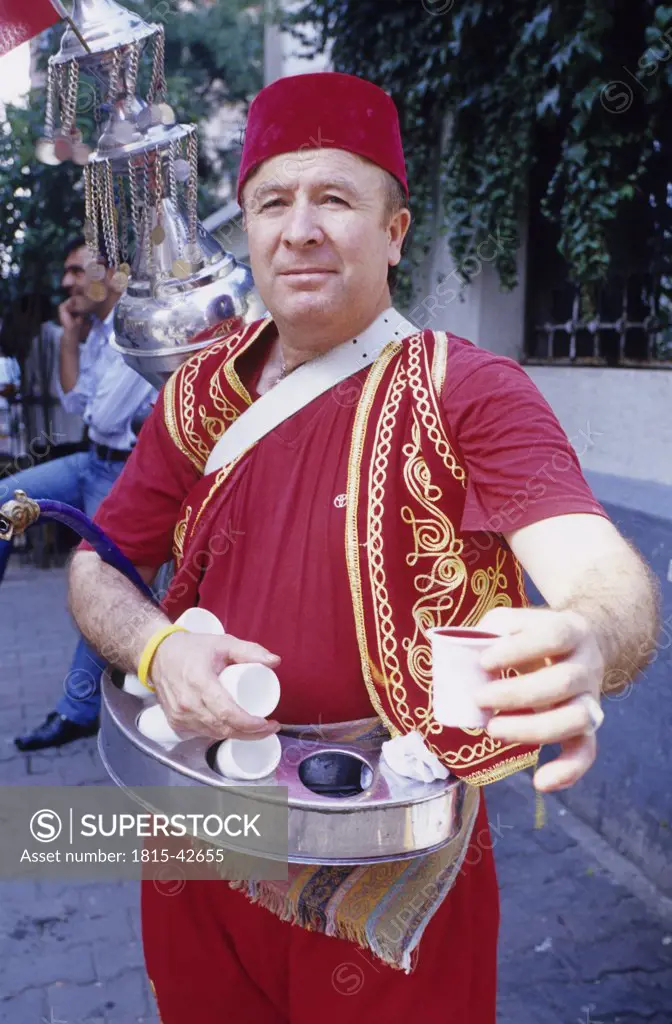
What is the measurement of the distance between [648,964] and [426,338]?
2583 millimetres

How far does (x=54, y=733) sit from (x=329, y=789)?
3761 millimetres

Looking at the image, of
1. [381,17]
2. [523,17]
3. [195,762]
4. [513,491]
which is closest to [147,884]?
[195,762]

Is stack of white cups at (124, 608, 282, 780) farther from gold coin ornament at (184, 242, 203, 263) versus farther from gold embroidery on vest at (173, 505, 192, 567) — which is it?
gold coin ornament at (184, 242, 203, 263)

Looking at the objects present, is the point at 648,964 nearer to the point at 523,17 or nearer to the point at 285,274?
the point at 285,274

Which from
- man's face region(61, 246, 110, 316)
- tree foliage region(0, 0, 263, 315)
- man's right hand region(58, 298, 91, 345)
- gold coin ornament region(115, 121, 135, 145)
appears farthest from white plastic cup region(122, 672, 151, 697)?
man's right hand region(58, 298, 91, 345)

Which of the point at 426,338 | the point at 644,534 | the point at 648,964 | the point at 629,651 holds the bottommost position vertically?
the point at 648,964

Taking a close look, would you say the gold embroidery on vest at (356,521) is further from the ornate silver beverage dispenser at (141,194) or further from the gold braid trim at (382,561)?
the ornate silver beverage dispenser at (141,194)

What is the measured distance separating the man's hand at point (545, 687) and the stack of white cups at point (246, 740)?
0.45 m

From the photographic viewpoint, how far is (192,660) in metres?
1.22

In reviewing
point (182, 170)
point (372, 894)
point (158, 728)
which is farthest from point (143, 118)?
point (372, 894)

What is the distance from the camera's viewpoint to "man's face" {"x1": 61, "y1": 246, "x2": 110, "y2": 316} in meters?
4.71

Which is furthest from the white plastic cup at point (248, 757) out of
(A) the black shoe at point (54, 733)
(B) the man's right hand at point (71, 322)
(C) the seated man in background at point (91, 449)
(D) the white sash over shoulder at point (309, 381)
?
(B) the man's right hand at point (71, 322)

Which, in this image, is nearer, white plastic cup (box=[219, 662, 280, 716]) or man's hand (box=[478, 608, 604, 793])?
man's hand (box=[478, 608, 604, 793])

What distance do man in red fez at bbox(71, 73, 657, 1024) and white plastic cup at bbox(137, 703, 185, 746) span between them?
0.05m
